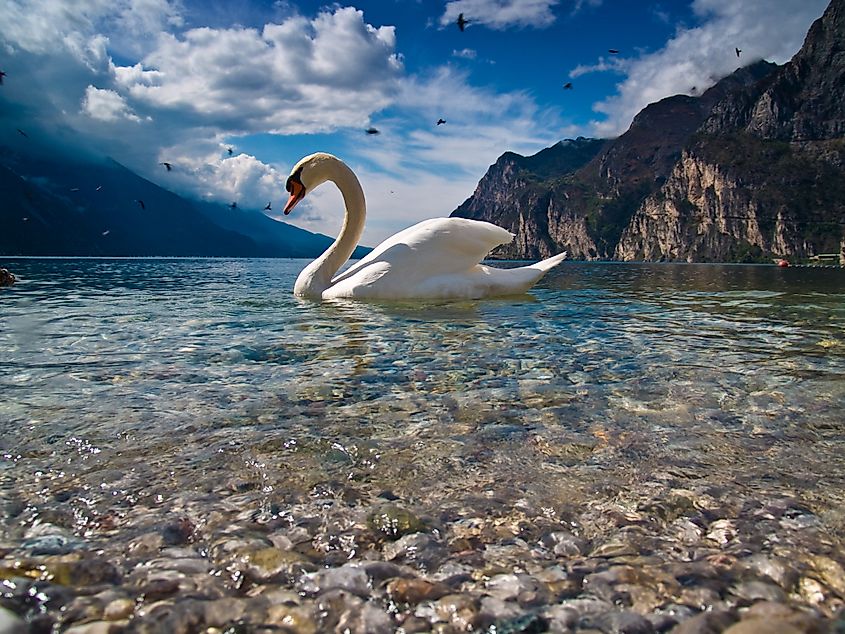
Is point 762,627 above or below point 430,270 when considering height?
below

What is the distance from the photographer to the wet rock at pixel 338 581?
175cm

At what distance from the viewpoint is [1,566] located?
72.3 inches

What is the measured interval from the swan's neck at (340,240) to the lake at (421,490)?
21.1 feet

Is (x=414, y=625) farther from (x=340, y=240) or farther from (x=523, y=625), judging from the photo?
(x=340, y=240)

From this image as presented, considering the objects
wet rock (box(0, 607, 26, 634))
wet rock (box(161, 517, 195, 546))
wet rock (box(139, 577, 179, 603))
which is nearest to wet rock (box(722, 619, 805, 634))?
wet rock (box(139, 577, 179, 603))

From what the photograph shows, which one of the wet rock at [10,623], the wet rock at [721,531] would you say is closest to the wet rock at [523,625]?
the wet rock at [721,531]

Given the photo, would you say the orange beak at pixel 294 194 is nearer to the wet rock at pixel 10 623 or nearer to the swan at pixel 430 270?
the swan at pixel 430 270

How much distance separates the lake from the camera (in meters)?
1.69

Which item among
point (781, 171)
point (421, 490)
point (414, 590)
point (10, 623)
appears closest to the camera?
point (10, 623)

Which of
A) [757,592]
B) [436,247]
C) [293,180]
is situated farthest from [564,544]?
[293,180]

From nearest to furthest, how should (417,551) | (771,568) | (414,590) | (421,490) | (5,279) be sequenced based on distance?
(414,590) → (771,568) → (417,551) → (421,490) → (5,279)

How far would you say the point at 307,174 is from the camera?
1295 cm

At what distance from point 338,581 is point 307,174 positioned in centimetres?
1228

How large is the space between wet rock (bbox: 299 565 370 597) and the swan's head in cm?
1189
